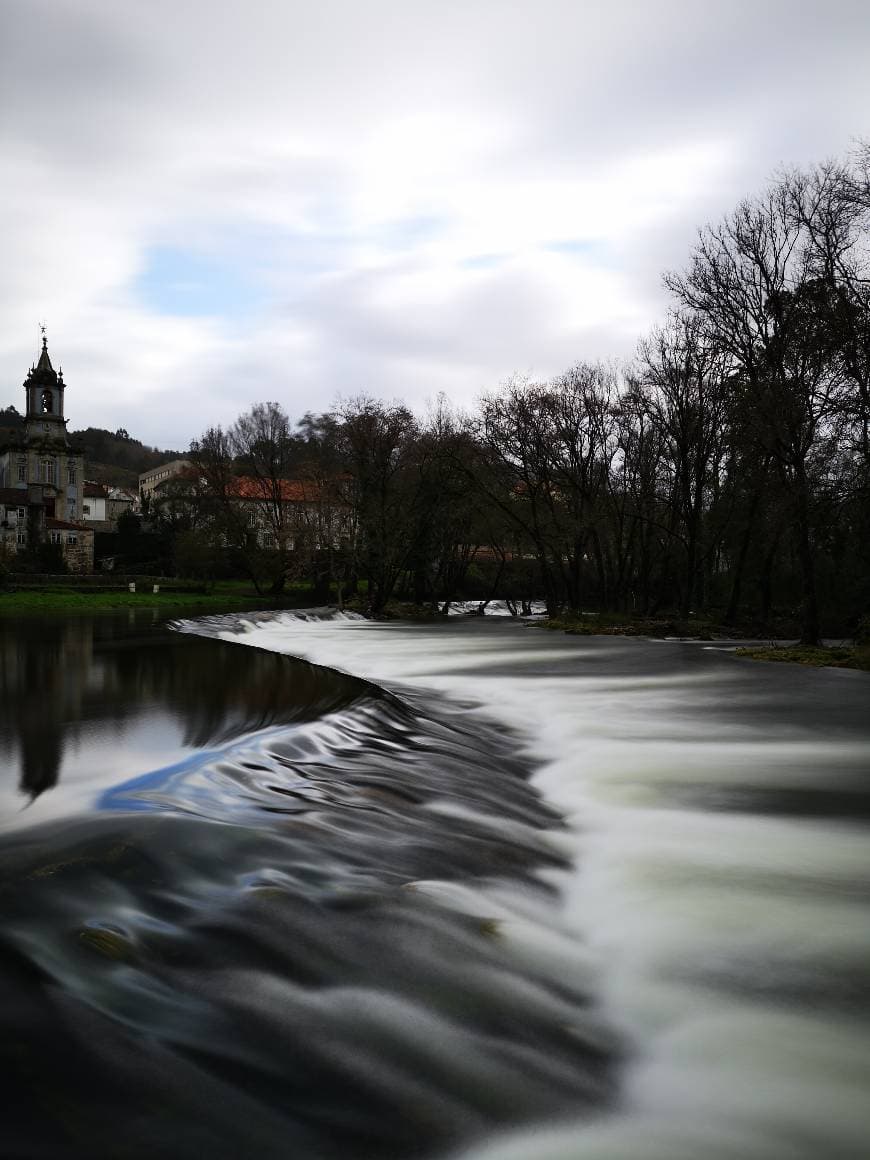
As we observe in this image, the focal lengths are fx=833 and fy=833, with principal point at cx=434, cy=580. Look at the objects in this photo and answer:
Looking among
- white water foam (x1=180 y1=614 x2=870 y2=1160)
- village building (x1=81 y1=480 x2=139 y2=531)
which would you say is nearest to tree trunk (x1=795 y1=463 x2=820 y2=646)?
white water foam (x1=180 y1=614 x2=870 y2=1160)

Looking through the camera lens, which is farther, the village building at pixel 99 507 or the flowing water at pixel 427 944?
the village building at pixel 99 507

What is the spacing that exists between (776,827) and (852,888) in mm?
1291

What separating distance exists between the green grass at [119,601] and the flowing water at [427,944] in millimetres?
29343

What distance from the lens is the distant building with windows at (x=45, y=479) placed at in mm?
82312

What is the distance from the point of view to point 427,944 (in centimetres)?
421

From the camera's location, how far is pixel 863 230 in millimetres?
21609

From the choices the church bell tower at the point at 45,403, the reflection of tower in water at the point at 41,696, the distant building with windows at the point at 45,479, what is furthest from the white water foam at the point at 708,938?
the church bell tower at the point at 45,403

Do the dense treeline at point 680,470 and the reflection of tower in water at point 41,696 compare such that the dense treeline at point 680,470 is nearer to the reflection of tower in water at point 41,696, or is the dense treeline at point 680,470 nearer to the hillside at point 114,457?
the reflection of tower in water at point 41,696

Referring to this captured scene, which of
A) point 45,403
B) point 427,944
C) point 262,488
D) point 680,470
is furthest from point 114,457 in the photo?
point 427,944

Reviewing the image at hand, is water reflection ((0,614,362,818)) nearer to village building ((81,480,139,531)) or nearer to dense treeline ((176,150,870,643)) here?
dense treeline ((176,150,870,643))

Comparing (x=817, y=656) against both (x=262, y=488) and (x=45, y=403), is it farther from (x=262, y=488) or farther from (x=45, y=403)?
(x=45, y=403)

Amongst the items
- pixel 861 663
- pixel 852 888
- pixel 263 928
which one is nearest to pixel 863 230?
pixel 861 663

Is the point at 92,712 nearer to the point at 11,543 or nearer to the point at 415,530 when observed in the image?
the point at 415,530

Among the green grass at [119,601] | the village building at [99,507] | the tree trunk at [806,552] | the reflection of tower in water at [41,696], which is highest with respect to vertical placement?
the village building at [99,507]
